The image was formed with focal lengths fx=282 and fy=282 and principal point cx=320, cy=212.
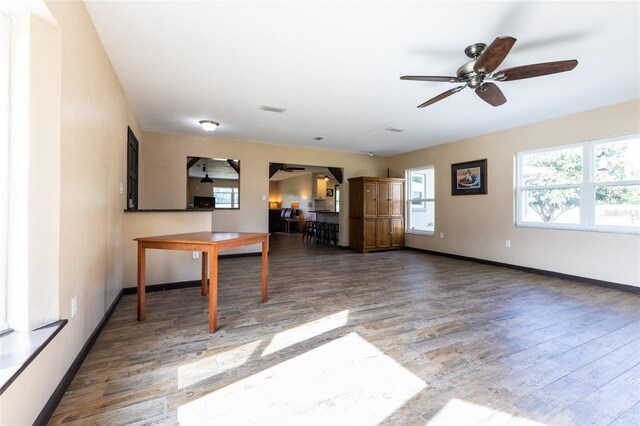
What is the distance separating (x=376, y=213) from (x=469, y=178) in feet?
6.84

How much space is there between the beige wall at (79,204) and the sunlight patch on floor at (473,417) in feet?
Result: 6.03

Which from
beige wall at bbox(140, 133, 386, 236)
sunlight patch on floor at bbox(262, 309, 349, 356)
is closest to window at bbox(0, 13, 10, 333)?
sunlight patch on floor at bbox(262, 309, 349, 356)

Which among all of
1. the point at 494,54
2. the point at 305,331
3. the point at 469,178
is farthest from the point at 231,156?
the point at 494,54

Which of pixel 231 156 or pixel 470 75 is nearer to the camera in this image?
pixel 470 75

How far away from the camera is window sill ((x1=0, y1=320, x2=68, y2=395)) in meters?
1.07

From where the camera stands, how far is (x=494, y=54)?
2.03m

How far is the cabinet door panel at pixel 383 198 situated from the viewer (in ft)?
22.1

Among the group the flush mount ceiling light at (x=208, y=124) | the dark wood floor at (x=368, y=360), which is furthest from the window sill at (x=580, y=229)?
the flush mount ceiling light at (x=208, y=124)

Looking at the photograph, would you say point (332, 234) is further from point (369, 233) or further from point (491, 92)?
point (491, 92)

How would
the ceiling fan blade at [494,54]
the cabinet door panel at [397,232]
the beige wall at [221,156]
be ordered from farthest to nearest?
the cabinet door panel at [397,232]
the beige wall at [221,156]
the ceiling fan blade at [494,54]

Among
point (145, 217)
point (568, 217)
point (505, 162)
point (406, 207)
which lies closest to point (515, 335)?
point (568, 217)

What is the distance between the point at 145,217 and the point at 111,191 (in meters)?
0.81

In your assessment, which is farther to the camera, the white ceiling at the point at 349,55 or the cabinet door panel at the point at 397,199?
the cabinet door panel at the point at 397,199

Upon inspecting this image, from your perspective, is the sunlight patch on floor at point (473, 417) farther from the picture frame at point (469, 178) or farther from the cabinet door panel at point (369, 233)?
the cabinet door panel at point (369, 233)
